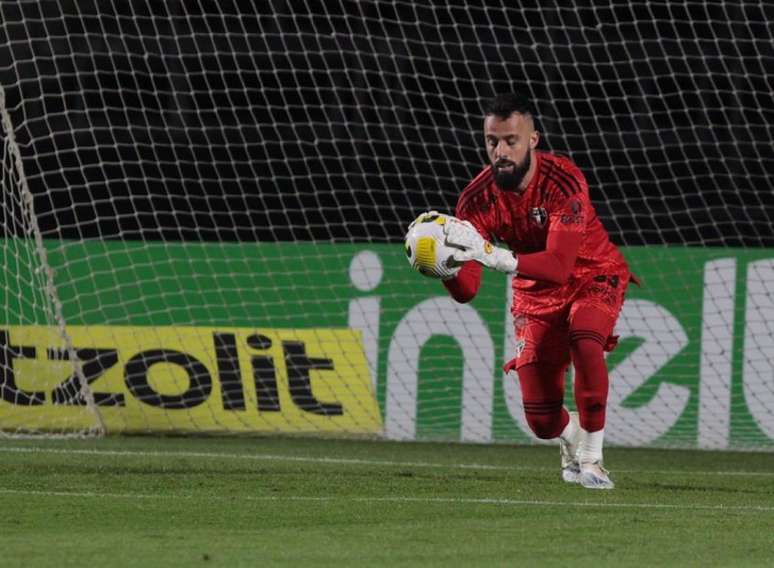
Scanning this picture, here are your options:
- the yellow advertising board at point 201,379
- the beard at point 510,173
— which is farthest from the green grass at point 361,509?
the beard at point 510,173

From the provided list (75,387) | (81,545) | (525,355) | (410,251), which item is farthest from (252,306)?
(81,545)

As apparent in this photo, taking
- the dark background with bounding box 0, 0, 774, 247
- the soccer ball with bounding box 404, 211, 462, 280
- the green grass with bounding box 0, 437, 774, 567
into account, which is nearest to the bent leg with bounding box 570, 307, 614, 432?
the green grass with bounding box 0, 437, 774, 567

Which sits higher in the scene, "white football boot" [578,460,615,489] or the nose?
the nose

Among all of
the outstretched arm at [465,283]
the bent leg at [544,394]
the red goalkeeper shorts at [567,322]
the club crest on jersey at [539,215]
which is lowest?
the bent leg at [544,394]

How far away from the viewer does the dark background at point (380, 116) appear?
1298cm

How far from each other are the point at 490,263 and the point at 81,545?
1.92m

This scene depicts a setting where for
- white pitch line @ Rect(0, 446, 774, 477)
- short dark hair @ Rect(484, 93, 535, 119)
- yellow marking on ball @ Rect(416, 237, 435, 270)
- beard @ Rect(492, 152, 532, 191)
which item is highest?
short dark hair @ Rect(484, 93, 535, 119)

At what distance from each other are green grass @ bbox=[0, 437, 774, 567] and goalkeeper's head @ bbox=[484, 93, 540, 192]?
142cm

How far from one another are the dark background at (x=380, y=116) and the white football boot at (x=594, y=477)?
5.91 meters

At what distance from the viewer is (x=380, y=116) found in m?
13.1

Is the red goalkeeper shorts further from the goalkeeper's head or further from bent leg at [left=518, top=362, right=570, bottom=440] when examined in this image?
the goalkeeper's head

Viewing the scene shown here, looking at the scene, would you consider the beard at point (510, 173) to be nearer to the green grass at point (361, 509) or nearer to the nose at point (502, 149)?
the nose at point (502, 149)

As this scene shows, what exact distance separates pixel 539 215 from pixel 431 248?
1.10m

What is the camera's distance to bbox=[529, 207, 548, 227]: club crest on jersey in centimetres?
687
